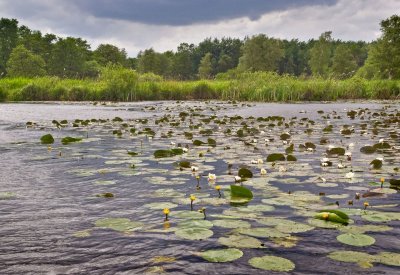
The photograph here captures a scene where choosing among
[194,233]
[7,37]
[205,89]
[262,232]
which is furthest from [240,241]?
[7,37]

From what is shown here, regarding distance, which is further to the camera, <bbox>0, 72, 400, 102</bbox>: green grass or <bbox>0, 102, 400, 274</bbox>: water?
<bbox>0, 72, 400, 102</bbox>: green grass

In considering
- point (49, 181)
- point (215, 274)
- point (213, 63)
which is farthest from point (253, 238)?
point (213, 63)

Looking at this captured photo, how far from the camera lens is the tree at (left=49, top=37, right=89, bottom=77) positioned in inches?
3784

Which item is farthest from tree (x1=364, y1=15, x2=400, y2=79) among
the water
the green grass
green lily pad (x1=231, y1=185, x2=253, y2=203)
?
green lily pad (x1=231, y1=185, x2=253, y2=203)

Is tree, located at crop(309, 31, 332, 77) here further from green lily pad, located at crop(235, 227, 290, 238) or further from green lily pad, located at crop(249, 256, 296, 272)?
green lily pad, located at crop(249, 256, 296, 272)

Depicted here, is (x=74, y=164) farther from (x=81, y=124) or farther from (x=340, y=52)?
(x=340, y=52)

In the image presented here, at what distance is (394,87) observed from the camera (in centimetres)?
3531

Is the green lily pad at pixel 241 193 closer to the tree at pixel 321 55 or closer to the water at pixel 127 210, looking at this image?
the water at pixel 127 210

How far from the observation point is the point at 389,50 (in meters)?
61.2

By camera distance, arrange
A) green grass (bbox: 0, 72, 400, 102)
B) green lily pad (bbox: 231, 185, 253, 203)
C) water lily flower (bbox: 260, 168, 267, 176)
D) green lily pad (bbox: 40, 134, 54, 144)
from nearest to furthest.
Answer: green lily pad (bbox: 231, 185, 253, 203)
water lily flower (bbox: 260, 168, 267, 176)
green lily pad (bbox: 40, 134, 54, 144)
green grass (bbox: 0, 72, 400, 102)

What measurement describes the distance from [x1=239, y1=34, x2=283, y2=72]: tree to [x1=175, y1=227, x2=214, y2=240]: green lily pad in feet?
324

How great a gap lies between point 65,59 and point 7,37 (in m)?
19.5

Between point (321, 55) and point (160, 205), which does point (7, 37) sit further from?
point (160, 205)

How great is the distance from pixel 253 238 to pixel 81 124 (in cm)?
1282
